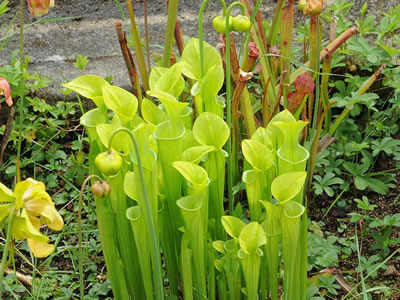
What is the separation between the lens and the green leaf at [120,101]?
138 cm

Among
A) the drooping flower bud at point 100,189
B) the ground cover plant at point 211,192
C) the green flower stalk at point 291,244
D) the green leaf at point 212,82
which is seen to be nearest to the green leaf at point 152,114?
the ground cover plant at point 211,192

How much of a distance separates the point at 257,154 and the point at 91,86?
0.38 meters

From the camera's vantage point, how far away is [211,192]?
150cm

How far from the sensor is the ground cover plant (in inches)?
53.4

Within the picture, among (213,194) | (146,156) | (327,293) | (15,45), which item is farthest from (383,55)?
(15,45)

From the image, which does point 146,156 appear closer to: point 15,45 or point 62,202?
point 62,202

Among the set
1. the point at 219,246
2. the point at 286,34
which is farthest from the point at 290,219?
the point at 286,34

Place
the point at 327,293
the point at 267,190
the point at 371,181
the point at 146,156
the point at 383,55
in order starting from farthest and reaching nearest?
the point at 383,55
the point at 371,181
the point at 327,293
the point at 267,190
the point at 146,156

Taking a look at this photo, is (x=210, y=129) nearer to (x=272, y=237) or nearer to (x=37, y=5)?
(x=272, y=237)

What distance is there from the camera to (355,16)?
276 cm

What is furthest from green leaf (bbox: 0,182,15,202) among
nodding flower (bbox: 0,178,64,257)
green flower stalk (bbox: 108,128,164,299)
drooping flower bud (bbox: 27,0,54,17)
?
drooping flower bud (bbox: 27,0,54,17)

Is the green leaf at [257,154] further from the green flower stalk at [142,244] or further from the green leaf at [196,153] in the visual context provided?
the green flower stalk at [142,244]

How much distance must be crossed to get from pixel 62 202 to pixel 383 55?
113 cm

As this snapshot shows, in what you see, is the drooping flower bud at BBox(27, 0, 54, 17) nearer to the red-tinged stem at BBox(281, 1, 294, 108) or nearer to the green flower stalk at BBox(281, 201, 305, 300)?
the red-tinged stem at BBox(281, 1, 294, 108)
